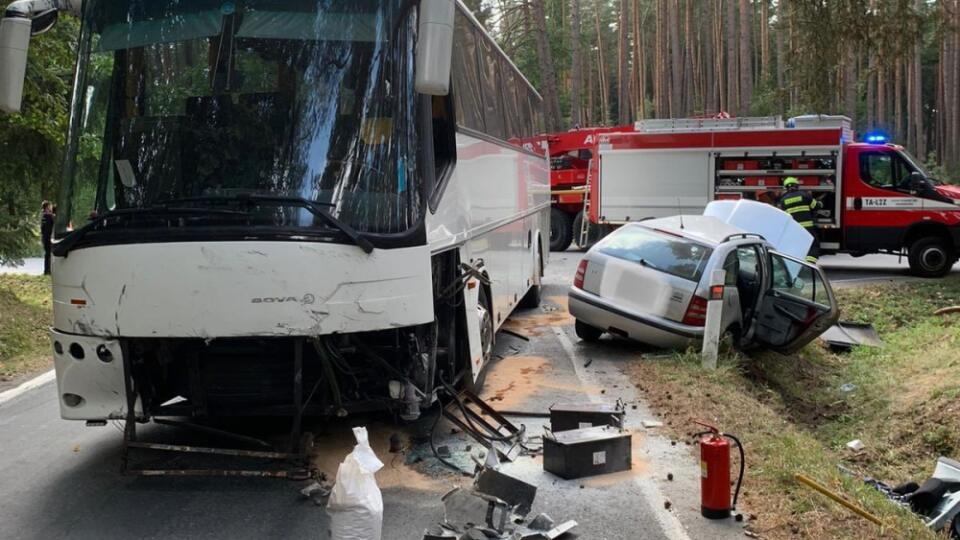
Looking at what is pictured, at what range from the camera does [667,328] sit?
29.6 feet

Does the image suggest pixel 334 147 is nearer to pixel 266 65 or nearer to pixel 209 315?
pixel 266 65

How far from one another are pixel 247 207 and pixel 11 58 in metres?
1.81

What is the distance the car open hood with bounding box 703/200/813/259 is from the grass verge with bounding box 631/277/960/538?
145cm

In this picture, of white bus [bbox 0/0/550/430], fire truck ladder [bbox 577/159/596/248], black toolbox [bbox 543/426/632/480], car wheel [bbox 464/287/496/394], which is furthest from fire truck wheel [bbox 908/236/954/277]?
white bus [bbox 0/0/550/430]

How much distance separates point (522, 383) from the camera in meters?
8.27

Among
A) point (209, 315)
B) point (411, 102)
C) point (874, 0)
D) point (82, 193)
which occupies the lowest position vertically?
point (209, 315)

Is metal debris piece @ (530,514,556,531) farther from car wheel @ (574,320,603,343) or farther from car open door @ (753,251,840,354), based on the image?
car open door @ (753,251,840,354)

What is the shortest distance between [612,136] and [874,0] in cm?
797

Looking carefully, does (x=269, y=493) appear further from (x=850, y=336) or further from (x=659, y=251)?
(x=850, y=336)

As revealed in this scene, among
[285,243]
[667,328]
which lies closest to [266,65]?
[285,243]

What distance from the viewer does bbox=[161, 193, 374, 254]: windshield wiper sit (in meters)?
4.79

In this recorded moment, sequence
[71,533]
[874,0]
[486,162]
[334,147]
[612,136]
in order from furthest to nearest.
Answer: [612,136]
[874,0]
[486,162]
[334,147]
[71,533]

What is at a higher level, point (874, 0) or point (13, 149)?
point (874, 0)

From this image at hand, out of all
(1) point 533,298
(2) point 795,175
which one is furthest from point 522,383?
(2) point 795,175
